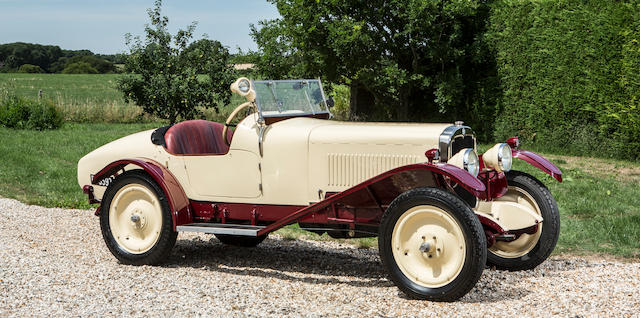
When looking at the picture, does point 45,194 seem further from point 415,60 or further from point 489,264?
point 415,60

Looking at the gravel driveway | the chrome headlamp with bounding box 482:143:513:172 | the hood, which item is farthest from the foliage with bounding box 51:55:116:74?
the chrome headlamp with bounding box 482:143:513:172

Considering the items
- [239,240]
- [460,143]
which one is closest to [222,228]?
[239,240]

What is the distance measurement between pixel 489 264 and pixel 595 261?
1.03 meters

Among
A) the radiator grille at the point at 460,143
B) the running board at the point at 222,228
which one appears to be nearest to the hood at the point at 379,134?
the radiator grille at the point at 460,143

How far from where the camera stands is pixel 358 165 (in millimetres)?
5297

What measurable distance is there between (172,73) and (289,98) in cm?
1005

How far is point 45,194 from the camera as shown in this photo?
988cm

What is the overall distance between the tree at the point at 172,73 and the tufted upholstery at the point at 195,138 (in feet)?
28.6

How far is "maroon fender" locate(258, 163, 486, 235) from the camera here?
463 cm

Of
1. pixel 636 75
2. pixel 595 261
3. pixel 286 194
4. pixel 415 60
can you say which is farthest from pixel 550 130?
pixel 286 194

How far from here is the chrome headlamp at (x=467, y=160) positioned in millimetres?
4859

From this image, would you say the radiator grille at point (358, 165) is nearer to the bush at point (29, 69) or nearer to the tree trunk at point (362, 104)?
the tree trunk at point (362, 104)

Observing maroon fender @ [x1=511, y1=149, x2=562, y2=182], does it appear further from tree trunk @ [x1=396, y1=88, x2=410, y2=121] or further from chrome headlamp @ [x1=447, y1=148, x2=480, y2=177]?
tree trunk @ [x1=396, y1=88, x2=410, y2=121]

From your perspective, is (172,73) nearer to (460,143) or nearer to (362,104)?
(362,104)
